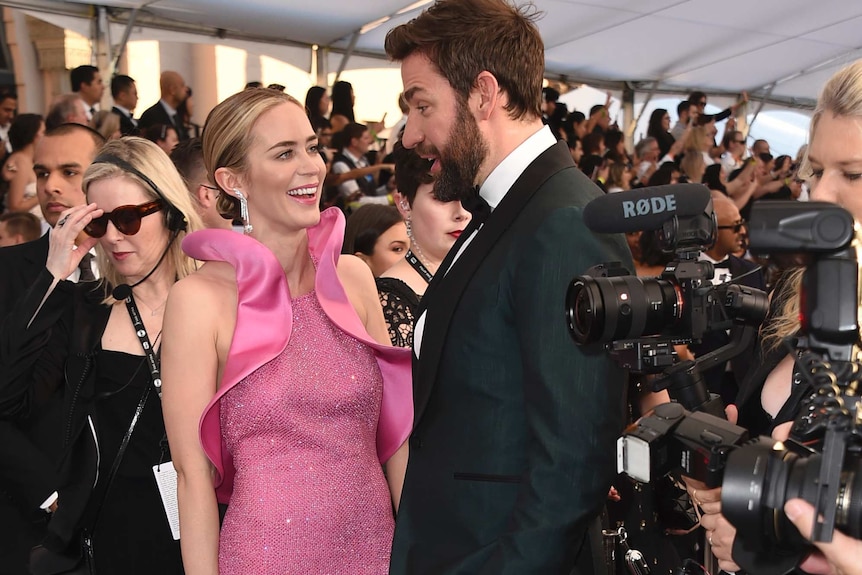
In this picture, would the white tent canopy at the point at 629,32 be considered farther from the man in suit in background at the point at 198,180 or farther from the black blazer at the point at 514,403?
the black blazer at the point at 514,403

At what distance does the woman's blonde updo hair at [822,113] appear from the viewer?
6.35ft

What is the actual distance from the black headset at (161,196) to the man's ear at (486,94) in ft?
4.21

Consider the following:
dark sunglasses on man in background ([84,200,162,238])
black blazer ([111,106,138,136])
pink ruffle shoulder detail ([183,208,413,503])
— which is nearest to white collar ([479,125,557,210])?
pink ruffle shoulder detail ([183,208,413,503])

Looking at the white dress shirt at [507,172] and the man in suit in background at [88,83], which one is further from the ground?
the man in suit in background at [88,83]

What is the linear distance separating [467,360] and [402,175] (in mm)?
1623

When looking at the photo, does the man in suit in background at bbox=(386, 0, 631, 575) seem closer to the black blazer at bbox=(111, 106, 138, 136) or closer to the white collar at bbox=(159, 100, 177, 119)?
the black blazer at bbox=(111, 106, 138, 136)

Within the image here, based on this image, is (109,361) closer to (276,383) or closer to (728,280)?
(276,383)

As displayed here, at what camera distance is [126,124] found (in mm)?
6910

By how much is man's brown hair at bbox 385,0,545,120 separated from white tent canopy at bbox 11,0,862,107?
5.30 meters

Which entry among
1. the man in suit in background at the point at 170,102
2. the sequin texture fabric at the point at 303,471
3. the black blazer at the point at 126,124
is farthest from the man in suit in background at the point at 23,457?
the man in suit in background at the point at 170,102

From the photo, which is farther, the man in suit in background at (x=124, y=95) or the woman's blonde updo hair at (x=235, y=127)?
the man in suit in background at (x=124, y=95)

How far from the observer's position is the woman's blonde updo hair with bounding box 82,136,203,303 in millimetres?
2980

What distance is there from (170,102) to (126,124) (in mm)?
868

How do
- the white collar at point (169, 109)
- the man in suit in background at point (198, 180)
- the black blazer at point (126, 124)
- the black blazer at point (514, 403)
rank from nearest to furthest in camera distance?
the black blazer at point (514, 403), the man in suit in background at point (198, 180), the black blazer at point (126, 124), the white collar at point (169, 109)
